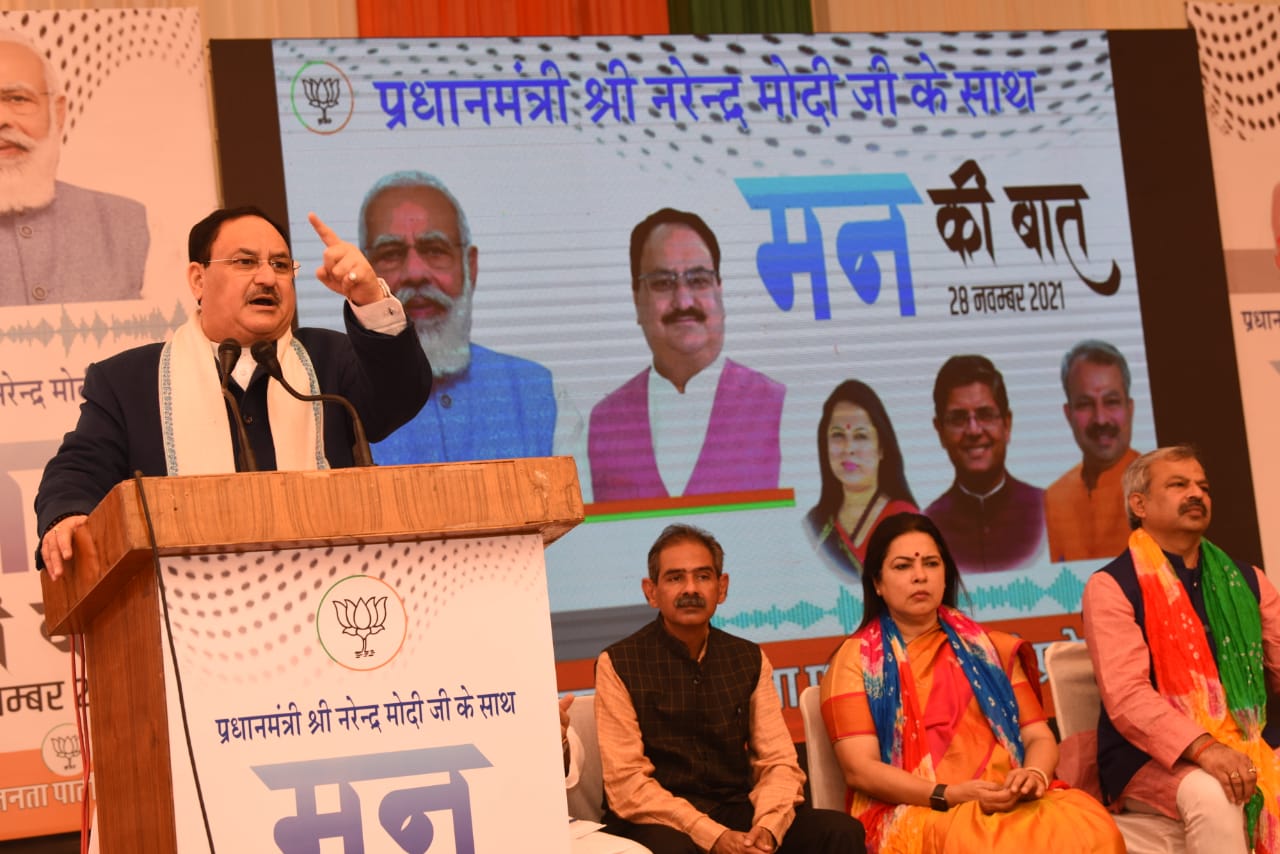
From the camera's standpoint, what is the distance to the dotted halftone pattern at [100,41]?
14.0 ft

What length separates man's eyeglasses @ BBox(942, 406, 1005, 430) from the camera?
15.4 ft

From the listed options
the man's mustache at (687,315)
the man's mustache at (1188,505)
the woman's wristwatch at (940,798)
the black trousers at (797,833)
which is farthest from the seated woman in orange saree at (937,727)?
the man's mustache at (687,315)

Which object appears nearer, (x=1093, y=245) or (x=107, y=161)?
(x=107, y=161)

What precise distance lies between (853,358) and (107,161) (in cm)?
228

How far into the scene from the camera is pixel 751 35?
4.68 m

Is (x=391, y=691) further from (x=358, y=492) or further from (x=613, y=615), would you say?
(x=613, y=615)

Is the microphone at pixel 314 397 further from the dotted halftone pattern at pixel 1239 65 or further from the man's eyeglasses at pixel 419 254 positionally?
the dotted halftone pattern at pixel 1239 65

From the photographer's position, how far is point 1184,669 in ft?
12.1

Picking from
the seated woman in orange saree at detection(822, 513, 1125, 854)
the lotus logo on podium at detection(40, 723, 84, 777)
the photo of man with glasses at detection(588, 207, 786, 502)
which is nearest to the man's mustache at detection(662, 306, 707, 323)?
the photo of man with glasses at detection(588, 207, 786, 502)

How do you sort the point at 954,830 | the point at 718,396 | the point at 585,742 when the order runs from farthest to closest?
the point at 718,396 < the point at 585,742 < the point at 954,830

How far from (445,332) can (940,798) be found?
2005 millimetres

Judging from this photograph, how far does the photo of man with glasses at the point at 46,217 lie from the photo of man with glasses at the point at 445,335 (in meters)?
0.68

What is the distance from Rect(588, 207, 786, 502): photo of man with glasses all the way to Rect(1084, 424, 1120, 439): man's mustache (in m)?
1.00

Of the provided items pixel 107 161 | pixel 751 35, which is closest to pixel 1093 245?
pixel 751 35
